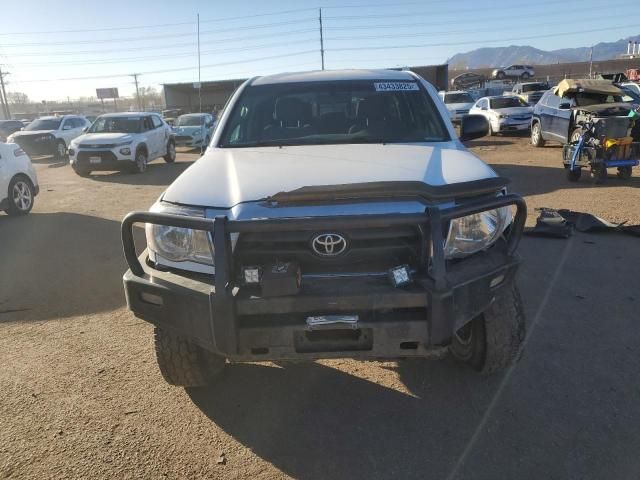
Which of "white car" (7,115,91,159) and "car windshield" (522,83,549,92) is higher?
"car windshield" (522,83,549,92)

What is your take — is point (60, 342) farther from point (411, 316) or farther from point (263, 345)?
point (411, 316)

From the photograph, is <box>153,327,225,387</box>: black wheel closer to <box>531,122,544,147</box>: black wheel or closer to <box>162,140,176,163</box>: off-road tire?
<box>162,140,176,163</box>: off-road tire

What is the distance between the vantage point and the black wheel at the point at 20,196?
8516 mm

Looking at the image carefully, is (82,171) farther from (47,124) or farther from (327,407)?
(327,407)

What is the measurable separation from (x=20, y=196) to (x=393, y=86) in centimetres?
746

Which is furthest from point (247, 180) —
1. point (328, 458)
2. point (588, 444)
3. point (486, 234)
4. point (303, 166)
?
point (588, 444)

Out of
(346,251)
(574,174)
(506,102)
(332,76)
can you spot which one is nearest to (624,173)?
(574,174)

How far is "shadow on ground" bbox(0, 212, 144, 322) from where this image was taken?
15.1 ft

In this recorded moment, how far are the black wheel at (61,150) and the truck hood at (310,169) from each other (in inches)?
748

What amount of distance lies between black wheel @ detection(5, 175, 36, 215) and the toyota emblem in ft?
26.2

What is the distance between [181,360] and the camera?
2.85 m

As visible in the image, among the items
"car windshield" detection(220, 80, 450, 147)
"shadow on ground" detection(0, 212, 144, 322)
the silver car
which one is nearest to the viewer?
"car windshield" detection(220, 80, 450, 147)

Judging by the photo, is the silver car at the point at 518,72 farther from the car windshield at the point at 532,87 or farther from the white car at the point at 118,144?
the white car at the point at 118,144

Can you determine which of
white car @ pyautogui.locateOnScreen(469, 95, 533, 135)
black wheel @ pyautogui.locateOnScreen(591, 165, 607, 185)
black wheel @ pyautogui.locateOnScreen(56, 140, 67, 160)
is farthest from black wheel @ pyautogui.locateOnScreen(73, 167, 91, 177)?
white car @ pyautogui.locateOnScreen(469, 95, 533, 135)
